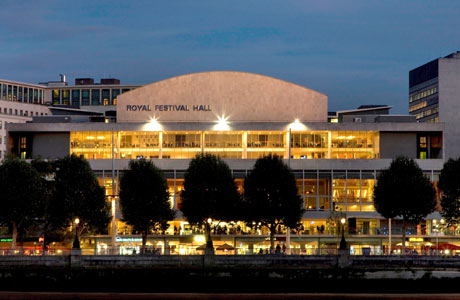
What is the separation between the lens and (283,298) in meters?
90.6

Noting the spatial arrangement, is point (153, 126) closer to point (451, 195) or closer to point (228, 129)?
point (228, 129)

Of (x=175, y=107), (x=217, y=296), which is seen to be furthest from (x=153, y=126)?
(x=217, y=296)

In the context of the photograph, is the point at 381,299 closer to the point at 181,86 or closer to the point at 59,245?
the point at 59,245

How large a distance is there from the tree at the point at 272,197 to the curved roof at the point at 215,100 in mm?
29314

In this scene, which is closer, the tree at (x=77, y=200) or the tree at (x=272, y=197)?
the tree at (x=272, y=197)

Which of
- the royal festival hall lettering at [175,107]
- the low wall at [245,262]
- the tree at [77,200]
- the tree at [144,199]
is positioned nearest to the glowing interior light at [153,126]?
the royal festival hall lettering at [175,107]

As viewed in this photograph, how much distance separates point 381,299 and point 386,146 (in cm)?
5367

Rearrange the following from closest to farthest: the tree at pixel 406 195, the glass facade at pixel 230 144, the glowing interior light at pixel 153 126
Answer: the tree at pixel 406 195
the glowing interior light at pixel 153 126
the glass facade at pixel 230 144

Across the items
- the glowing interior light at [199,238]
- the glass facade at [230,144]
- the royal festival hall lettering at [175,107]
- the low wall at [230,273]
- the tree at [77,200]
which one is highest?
the royal festival hall lettering at [175,107]

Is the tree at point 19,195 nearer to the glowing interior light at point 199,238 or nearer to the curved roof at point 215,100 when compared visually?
the glowing interior light at point 199,238

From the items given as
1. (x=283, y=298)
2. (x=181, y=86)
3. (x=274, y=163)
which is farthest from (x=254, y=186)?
(x=181, y=86)

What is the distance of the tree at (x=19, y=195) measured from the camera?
108 m

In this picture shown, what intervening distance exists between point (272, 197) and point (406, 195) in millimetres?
16556

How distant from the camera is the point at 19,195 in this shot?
10862cm
